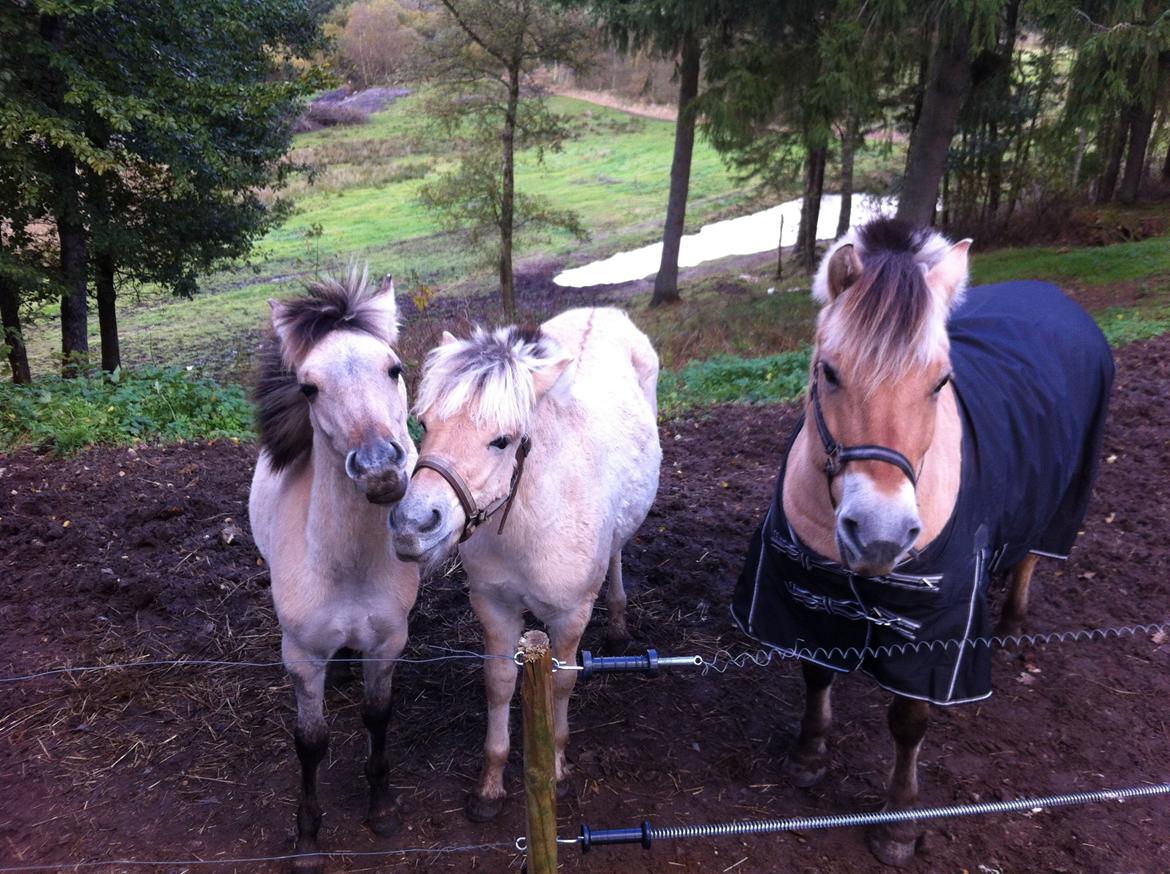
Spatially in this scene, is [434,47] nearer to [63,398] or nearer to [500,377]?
[63,398]

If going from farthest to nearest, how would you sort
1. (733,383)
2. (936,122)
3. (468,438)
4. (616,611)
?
(936,122) < (733,383) < (616,611) < (468,438)

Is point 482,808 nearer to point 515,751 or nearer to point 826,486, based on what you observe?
point 515,751

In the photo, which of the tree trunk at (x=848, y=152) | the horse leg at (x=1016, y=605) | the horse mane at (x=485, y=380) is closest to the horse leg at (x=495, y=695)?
the horse mane at (x=485, y=380)

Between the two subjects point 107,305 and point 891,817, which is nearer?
point 891,817

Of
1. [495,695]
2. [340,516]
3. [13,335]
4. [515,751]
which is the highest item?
[340,516]

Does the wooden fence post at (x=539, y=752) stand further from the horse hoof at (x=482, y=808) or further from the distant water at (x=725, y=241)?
the distant water at (x=725, y=241)

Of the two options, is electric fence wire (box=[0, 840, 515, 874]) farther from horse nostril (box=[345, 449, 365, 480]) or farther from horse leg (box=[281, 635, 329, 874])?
horse nostril (box=[345, 449, 365, 480])

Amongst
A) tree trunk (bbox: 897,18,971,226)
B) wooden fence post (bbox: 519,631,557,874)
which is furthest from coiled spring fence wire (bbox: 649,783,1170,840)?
tree trunk (bbox: 897,18,971,226)

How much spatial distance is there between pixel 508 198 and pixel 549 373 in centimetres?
1390

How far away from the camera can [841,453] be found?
2.41 meters

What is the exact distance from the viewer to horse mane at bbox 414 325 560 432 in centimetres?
258

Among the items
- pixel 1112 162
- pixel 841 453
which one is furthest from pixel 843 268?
pixel 1112 162

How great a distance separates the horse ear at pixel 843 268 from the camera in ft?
8.32

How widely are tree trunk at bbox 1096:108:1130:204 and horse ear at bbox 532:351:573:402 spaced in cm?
1951
